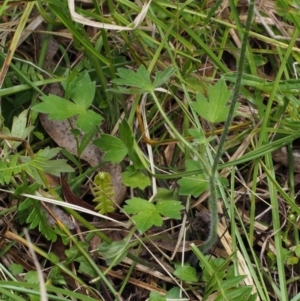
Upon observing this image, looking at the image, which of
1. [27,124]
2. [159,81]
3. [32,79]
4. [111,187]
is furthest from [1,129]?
[159,81]

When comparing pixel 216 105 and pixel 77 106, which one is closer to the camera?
pixel 216 105

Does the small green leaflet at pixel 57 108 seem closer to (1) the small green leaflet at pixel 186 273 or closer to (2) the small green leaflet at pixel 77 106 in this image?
(2) the small green leaflet at pixel 77 106

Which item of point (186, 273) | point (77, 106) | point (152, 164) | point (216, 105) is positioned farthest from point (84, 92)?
point (186, 273)

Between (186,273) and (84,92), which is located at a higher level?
(84,92)

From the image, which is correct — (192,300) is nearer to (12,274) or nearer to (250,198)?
(250,198)

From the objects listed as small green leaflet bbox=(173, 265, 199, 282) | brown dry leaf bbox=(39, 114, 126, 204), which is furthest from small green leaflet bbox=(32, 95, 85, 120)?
small green leaflet bbox=(173, 265, 199, 282)

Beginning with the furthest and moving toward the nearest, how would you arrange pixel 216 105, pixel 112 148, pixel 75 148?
1. pixel 75 148
2. pixel 112 148
3. pixel 216 105

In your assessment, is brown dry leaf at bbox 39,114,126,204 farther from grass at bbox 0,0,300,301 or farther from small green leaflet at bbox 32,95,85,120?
small green leaflet at bbox 32,95,85,120

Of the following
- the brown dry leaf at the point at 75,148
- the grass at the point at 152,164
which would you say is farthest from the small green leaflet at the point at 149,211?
the brown dry leaf at the point at 75,148

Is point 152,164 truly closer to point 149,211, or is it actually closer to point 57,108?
point 149,211
